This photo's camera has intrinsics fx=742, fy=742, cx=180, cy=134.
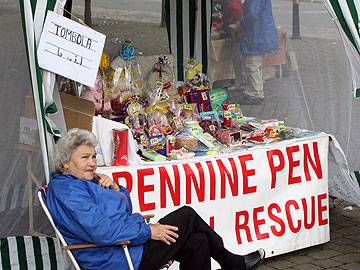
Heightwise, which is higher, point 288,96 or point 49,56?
point 49,56

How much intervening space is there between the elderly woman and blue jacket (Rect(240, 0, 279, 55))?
89.5 inches

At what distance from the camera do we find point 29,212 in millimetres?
4281

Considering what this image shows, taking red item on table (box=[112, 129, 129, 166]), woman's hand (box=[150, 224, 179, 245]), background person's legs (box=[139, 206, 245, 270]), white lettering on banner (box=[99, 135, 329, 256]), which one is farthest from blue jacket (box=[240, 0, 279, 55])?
woman's hand (box=[150, 224, 179, 245])

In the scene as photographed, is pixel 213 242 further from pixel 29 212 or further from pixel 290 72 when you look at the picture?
pixel 290 72

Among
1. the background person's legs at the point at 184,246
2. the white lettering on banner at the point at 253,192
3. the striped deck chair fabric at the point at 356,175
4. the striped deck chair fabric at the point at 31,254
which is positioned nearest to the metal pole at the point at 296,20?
the white lettering on banner at the point at 253,192

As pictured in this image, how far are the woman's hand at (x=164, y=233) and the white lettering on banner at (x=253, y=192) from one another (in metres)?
0.50

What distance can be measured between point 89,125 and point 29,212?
0.61 meters

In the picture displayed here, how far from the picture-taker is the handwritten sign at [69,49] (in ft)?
12.0

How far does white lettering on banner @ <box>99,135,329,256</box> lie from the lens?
4359mm

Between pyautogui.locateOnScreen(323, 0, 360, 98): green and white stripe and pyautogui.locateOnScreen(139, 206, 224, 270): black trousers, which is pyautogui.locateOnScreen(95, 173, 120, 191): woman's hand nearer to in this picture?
pyautogui.locateOnScreen(139, 206, 224, 270): black trousers

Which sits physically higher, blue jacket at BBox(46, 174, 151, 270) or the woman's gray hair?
the woman's gray hair

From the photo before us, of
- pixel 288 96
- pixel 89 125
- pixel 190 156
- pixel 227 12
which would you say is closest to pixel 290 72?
pixel 288 96

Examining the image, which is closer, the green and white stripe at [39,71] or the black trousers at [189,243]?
the green and white stripe at [39,71]

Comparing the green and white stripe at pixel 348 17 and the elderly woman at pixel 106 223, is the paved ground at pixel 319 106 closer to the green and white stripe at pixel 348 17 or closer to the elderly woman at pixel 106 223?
the elderly woman at pixel 106 223
